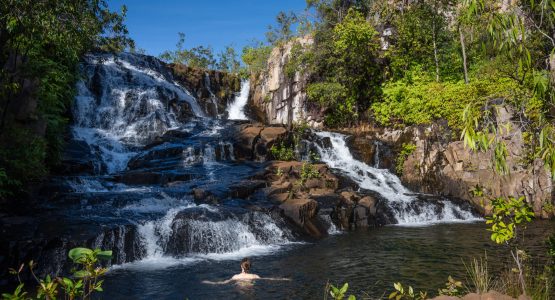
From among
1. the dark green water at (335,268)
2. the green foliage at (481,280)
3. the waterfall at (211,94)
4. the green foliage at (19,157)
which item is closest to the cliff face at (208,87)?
the waterfall at (211,94)

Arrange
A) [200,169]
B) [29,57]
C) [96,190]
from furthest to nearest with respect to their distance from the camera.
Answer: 1. [200,169]
2. [96,190]
3. [29,57]

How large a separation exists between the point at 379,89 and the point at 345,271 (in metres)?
23.7

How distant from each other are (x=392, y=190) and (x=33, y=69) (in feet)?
56.3

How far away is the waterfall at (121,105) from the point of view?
26.3 m

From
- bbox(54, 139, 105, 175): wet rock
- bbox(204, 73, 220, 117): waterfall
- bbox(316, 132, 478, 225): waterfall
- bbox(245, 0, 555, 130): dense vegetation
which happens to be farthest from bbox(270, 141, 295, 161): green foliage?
bbox(204, 73, 220, 117): waterfall

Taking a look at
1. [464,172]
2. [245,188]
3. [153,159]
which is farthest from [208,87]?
[464,172]

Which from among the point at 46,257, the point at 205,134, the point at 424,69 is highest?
the point at 424,69

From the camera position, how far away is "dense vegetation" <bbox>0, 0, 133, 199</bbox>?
9953mm

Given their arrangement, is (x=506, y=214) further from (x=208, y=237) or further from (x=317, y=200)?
(x=317, y=200)

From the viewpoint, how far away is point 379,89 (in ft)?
106

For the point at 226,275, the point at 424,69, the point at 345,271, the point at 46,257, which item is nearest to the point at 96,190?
the point at 46,257

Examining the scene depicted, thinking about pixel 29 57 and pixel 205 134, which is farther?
pixel 205 134

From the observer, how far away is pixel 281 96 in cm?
3606

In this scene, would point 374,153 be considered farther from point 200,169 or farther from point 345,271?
point 345,271
